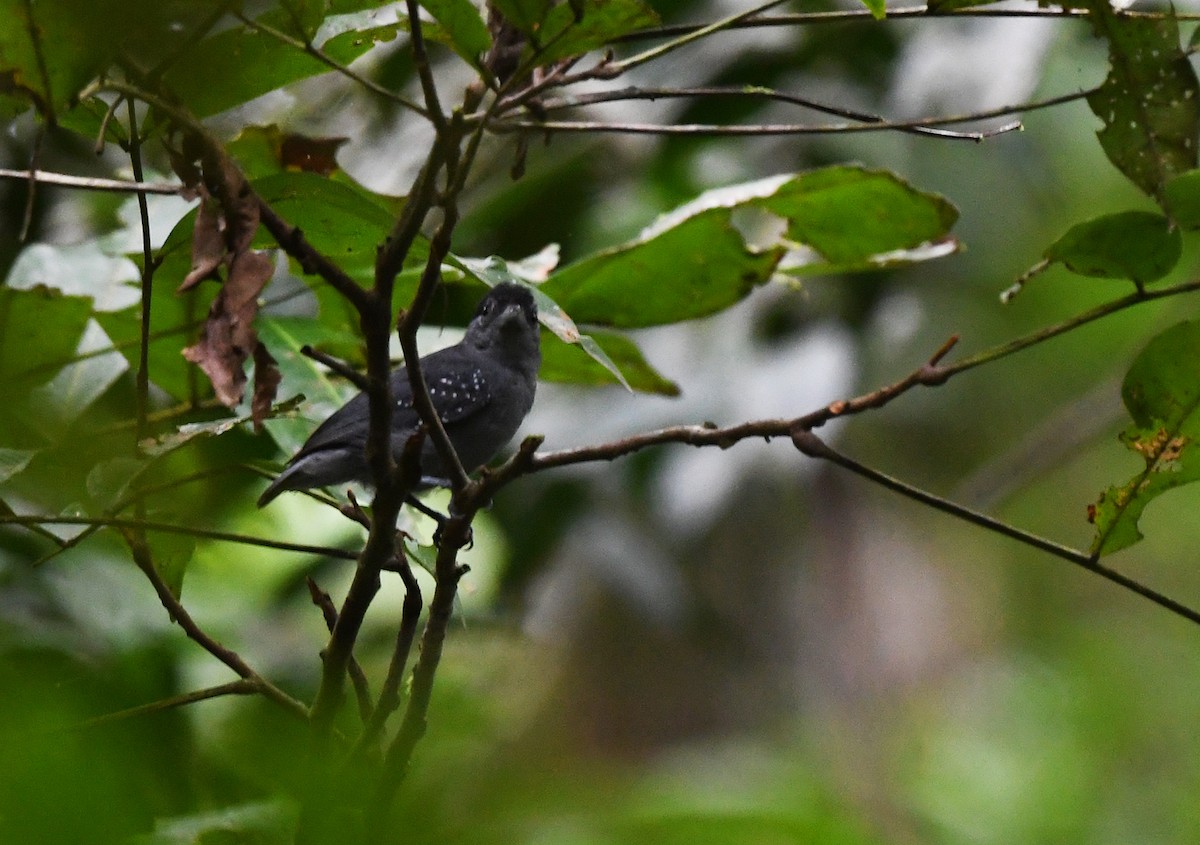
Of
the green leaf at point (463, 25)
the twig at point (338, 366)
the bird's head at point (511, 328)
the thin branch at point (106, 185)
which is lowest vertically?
the twig at point (338, 366)

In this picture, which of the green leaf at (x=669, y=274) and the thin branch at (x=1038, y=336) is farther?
the green leaf at (x=669, y=274)

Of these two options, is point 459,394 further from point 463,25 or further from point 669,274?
point 463,25

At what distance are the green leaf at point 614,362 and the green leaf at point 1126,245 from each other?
47.6 inches

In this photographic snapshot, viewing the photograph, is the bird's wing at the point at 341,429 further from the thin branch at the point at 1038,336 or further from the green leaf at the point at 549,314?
the thin branch at the point at 1038,336

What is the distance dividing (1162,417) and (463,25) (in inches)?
40.3

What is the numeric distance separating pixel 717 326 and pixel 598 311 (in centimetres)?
180

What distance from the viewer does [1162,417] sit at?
1.73 meters

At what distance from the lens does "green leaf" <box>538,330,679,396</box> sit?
111 inches

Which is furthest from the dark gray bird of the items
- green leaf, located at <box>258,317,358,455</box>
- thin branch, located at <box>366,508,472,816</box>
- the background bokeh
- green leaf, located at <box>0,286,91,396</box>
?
thin branch, located at <box>366,508,472,816</box>

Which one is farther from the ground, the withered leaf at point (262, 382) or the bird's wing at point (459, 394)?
the bird's wing at point (459, 394)

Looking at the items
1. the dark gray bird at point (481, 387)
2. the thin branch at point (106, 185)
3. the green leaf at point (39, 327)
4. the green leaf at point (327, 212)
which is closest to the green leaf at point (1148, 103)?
the green leaf at point (327, 212)

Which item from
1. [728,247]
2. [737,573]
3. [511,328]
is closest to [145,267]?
[728,247]

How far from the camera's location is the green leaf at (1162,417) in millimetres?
1688

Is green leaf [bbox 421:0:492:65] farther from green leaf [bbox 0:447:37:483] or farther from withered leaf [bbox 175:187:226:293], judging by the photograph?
green leaf [bbox 0:447:37:483]
